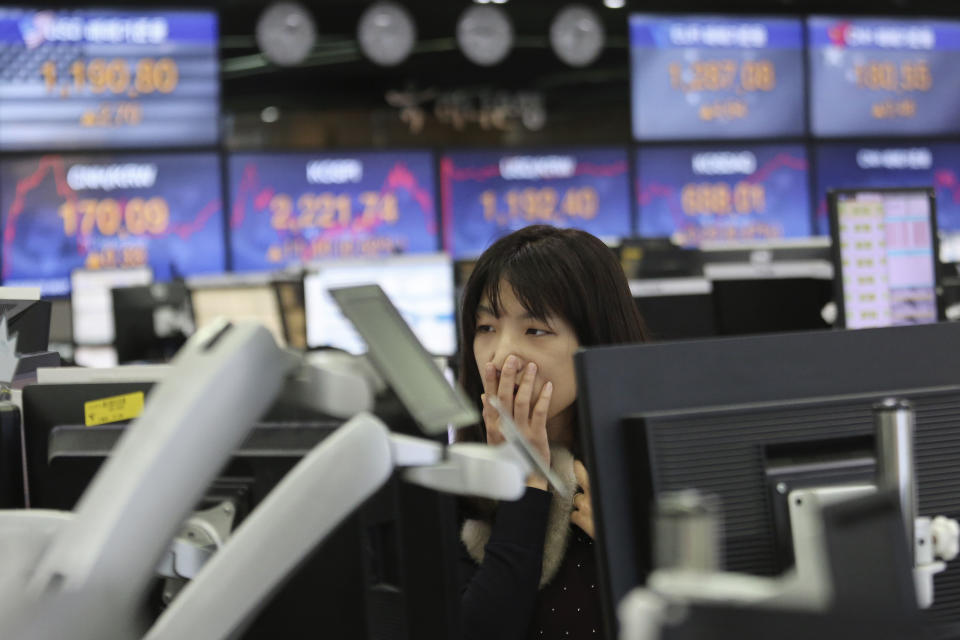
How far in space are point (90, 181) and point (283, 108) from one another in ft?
9.21

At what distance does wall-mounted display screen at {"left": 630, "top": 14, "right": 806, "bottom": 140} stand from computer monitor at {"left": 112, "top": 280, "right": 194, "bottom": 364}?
112 inches

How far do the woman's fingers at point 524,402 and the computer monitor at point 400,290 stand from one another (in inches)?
104

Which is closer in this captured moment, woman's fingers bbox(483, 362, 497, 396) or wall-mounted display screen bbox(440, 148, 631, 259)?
woman's fingers bbox(483, 362, 497, 396)

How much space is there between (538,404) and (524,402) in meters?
0.02

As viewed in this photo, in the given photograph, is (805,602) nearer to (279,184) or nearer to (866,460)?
(866,460)

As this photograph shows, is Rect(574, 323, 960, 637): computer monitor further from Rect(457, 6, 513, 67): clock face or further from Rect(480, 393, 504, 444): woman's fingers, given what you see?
Rect(457, 6, 513, 67): clock face

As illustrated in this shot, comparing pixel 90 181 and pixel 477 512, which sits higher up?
pixel 90 181

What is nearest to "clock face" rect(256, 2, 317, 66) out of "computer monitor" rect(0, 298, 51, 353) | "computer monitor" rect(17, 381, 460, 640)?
"computer monitor" rect(0, 298, 51, 353)

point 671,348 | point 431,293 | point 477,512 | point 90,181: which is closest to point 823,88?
point 431,293

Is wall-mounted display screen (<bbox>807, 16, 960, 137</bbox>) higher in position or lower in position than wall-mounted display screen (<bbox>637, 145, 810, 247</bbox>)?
higher

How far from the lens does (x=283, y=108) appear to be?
28.0 ft

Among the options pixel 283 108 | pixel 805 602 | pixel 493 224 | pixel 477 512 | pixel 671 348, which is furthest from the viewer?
pixel 283 108

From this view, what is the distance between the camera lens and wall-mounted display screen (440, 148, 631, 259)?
21.3ft

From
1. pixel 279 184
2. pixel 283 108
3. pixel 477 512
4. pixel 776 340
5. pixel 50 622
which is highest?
pixel 283 108
